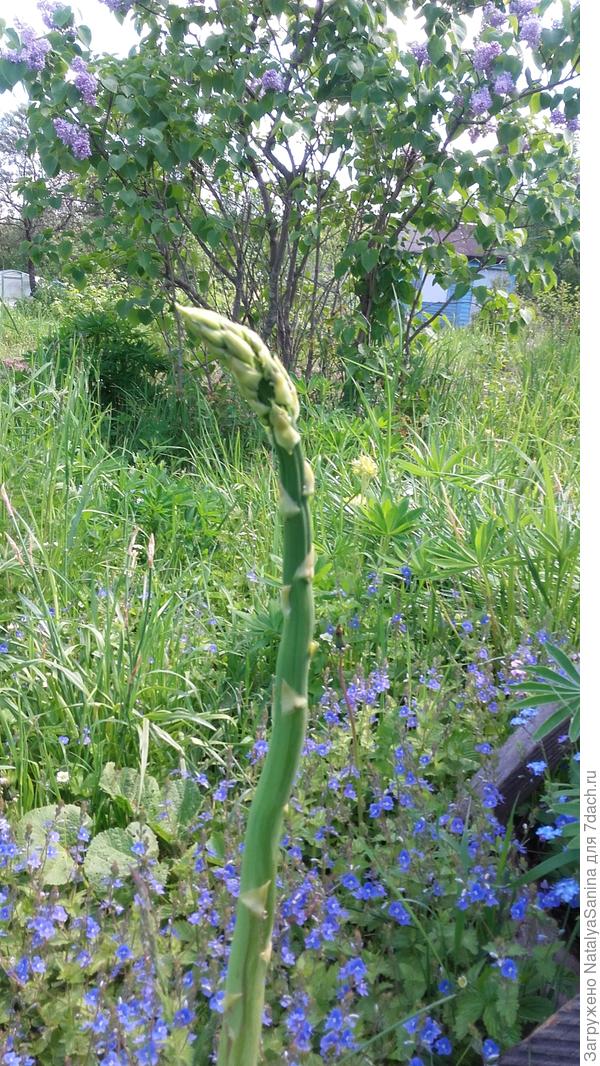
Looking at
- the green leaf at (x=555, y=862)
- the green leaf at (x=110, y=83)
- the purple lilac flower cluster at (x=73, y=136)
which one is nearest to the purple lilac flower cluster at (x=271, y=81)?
the green leaf at (x=110, y=83)

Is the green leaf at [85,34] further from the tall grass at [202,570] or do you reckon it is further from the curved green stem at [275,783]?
the curved green stem at [275,783]

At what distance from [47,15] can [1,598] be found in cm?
277

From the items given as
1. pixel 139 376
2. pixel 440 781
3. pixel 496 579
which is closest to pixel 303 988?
pixel 440 781

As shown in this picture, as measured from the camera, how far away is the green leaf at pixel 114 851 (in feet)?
5.05

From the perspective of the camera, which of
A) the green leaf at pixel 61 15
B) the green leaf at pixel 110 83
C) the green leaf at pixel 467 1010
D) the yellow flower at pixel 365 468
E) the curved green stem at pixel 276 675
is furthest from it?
the green leaf at pixel 110 83

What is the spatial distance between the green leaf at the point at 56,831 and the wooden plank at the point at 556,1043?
809 mm

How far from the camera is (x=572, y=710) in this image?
132 centimetres

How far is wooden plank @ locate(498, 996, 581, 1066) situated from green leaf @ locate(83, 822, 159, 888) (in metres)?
0.73

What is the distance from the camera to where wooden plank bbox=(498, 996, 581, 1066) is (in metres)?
1.05

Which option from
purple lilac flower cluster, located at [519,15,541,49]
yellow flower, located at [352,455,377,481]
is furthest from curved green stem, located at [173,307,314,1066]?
purple lilac flower cluster, located at [519,15,541,49]

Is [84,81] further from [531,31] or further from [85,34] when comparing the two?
[531,31]

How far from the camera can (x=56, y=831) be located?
161 cm

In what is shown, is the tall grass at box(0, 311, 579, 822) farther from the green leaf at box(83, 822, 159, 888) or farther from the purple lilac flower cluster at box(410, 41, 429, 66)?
the purple lilac flower cluster at box(410, 41, 429, 66)
